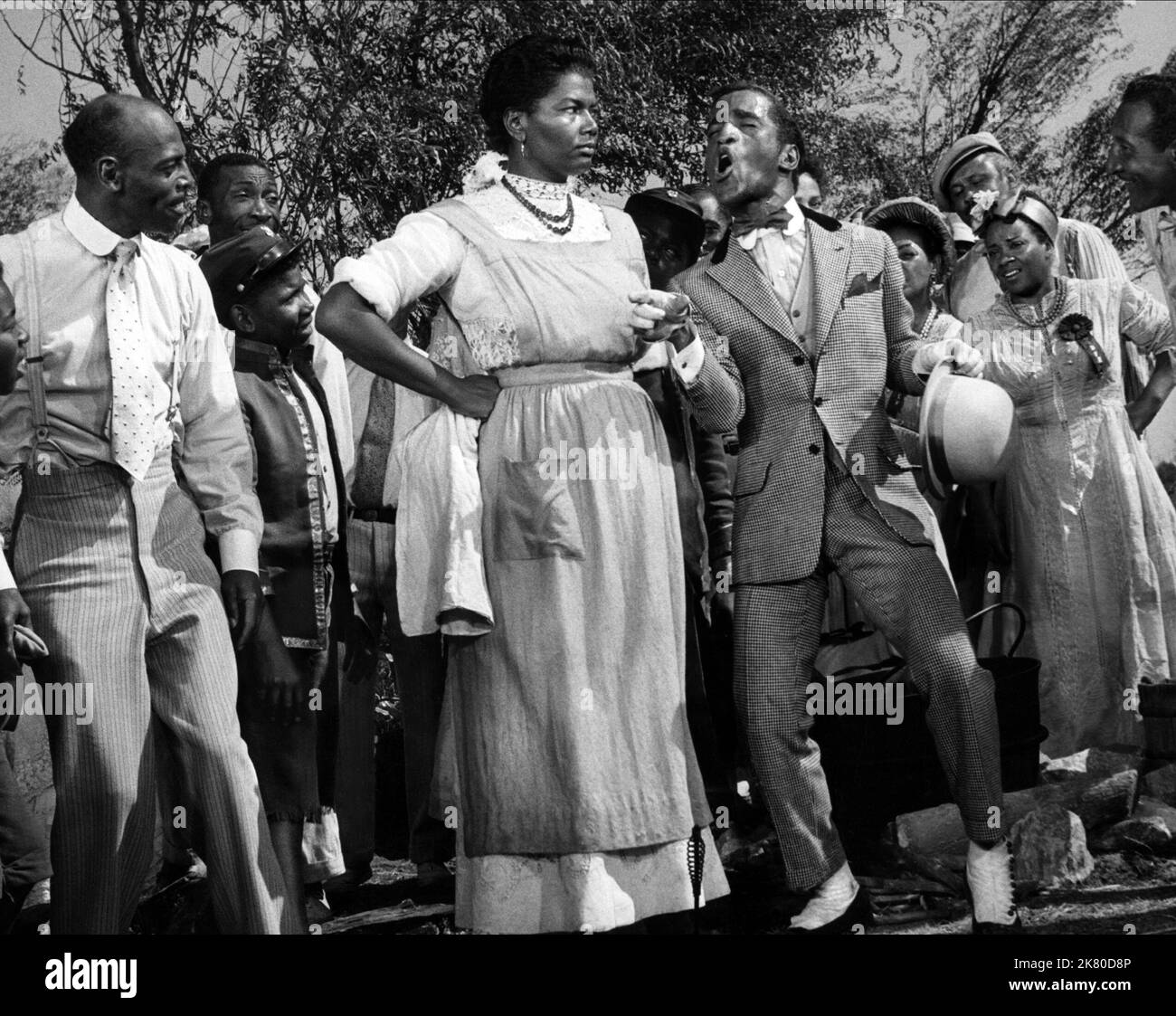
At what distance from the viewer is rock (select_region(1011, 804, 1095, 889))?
486 centimetres

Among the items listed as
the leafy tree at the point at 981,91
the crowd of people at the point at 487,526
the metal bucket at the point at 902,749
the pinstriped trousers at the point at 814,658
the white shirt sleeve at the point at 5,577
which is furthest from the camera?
the leafy tree at the point at 981,91

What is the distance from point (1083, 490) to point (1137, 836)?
1.16m

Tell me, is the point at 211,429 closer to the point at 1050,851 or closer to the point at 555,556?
the point at 555,556

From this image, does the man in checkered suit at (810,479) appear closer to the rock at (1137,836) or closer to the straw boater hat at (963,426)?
the straw boater hat at (963,426)

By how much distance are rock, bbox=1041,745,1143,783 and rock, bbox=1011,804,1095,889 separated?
1.35 feet

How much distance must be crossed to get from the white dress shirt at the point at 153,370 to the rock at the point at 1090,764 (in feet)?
8.66

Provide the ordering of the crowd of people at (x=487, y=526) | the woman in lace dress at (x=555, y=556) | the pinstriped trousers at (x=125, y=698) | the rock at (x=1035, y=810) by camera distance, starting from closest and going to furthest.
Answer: the pinstriped trousers at (x=125, y=698), the crowd of people at (x=487, y=526), the woman in lace dress at (x=555, y=556), the rock at (x=1035, y=810)

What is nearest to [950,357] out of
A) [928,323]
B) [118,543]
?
[928,323]

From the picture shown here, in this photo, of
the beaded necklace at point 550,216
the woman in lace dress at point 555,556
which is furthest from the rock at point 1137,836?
the beaded necklace at point 550,216

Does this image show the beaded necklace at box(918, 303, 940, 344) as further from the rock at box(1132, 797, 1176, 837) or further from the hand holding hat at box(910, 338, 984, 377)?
the rock at box(1132, 797, 1176, 837)

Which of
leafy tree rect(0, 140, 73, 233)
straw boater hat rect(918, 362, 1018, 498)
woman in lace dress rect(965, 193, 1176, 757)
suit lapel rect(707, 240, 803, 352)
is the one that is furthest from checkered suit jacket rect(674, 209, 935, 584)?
leafy tree rect(0, 140, 73, 233)

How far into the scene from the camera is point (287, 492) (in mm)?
4715

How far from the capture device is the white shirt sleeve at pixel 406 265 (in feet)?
13.6
